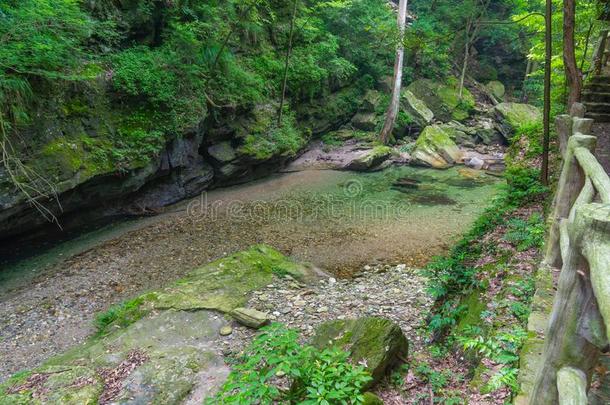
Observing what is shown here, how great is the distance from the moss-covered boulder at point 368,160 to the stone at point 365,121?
12.9 feet

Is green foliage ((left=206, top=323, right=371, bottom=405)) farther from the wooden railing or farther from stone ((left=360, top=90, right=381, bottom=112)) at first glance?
stone ((left=360, top=90, right=381, bottom=112))

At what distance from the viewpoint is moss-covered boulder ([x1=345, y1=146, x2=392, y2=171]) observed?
691 inches

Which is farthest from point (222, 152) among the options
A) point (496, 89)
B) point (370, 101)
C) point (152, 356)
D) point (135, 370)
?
point (496, 89)

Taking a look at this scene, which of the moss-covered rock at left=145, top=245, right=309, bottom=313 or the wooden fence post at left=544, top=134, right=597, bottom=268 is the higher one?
the wooden fence post at left=544, top=134, right=597, bottom=268

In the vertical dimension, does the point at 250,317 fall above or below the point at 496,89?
below

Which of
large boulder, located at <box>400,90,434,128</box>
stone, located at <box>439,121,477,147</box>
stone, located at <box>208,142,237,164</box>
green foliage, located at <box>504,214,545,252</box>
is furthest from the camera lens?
large boulder, located at <box>400,90,434,128</box>

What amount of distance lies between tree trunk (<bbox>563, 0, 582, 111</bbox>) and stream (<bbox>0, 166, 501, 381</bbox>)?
459 cm

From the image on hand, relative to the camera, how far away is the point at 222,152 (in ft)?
46.7

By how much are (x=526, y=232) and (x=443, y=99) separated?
19477mm

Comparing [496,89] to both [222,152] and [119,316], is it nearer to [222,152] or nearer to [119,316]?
[222,152]

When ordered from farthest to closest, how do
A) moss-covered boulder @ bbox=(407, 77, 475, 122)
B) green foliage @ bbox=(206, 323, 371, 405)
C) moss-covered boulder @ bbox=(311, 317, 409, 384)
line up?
moss-covered boulder @ bbox=(407, 77, 475, 122), moss-covered boulder @ bbox=(311, 317, 409, 384), green foliage @ bbox=(206, 323, 371, 405)

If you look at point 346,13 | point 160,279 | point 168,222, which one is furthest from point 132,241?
point 346,13

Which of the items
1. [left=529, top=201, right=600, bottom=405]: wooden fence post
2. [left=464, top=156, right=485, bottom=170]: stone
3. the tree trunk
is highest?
the tree trunk

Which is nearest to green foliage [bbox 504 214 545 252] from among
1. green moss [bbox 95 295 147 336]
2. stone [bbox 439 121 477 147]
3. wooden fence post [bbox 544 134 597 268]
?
wooden fence post [bbox 544 134 597 268]
